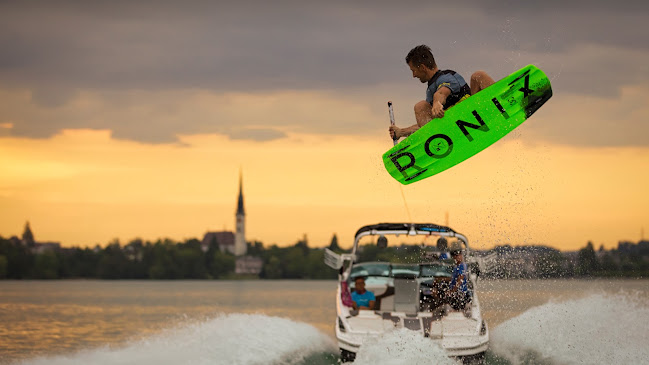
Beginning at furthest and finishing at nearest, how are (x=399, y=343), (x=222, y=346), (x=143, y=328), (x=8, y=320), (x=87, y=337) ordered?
(x=8, y=320)
(x=143, y=328)
(x=87, y=337)
(x=222, y=346)
(x=399, y=343)

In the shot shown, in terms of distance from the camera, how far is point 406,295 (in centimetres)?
1778

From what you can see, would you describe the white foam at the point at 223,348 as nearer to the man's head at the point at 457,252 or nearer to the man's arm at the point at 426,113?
the man's head at the point at 457,252

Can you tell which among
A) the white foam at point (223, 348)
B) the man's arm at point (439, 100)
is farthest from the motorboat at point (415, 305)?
the man's arm at point (439, 100)

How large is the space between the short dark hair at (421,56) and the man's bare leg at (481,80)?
0.76 metres

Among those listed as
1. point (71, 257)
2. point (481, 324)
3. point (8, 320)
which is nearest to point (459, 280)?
point (481, 324)

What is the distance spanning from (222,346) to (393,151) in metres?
8.83

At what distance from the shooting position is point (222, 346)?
801 inches

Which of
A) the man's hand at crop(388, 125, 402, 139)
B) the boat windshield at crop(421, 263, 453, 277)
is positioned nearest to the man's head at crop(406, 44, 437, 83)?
the man's hand at crop(388, 125, 402, 139)

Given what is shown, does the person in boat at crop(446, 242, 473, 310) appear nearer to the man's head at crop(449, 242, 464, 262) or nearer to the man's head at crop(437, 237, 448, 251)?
the man's head at crop(449, 242, 464, 262)

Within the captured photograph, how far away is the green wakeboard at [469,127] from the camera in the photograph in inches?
497

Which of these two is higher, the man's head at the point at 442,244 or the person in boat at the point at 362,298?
the man's head at the point at 442,244

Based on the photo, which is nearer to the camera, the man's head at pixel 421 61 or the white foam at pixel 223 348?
the man's head at pixel 421 61

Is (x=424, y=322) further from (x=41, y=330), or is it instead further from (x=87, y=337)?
(x=41, y=330)

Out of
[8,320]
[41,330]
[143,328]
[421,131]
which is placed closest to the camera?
[421,131]
